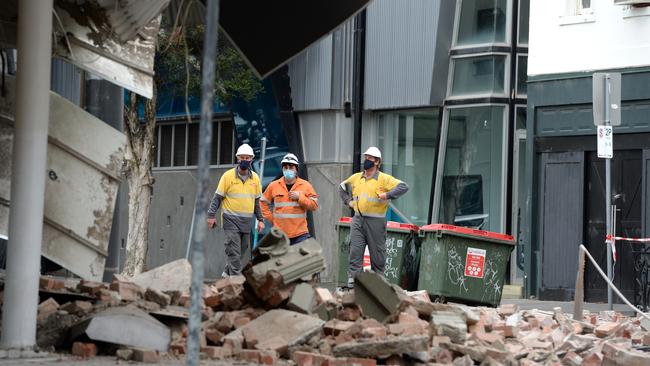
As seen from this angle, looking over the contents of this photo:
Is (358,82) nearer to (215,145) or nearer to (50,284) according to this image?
(215,145)

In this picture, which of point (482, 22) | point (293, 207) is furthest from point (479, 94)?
point (293, 207)

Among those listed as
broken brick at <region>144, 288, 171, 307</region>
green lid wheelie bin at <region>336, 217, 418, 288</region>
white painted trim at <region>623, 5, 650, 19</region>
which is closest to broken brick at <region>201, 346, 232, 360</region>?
broken brick at <region>144, 288, 171, 307</region>

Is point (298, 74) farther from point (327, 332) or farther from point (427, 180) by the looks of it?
point (327, 332)

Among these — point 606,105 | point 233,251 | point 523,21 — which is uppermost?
point 523,21

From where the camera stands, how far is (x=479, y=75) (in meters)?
25.8

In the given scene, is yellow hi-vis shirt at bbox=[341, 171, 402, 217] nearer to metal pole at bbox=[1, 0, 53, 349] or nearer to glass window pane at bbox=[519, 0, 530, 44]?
metal pole at bbox=[1, 0, 53, 349]

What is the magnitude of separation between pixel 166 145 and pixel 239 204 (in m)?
16.7

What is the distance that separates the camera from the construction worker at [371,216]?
17.3m

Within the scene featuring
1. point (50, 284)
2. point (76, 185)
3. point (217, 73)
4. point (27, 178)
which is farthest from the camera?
point (217, 73)

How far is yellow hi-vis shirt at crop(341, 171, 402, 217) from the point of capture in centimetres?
1750

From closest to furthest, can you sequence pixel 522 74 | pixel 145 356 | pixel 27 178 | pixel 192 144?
pixel 27 178
pixel 145 356
pixel 522 74
pixel 192 144

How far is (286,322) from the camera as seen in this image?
10.7m

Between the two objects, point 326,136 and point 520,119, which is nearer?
point 520,119

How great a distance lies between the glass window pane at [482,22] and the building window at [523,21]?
0.88 feet
